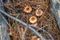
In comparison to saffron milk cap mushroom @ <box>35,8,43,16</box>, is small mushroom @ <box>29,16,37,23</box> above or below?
below

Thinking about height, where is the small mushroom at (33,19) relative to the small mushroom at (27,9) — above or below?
below

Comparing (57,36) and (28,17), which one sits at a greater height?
(28,17)

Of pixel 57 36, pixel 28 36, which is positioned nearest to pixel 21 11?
pixel 28 36

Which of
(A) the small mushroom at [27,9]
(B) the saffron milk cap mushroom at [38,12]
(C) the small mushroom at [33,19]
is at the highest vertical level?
(A) the small mushroom at [27,9]

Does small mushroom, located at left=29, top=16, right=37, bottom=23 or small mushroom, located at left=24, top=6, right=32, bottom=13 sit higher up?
small mushroom, located at left=24, top=6, right=32, bottom=13

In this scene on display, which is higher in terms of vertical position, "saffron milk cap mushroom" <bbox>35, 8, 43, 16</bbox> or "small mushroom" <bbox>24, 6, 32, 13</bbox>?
"small mushroom" <bbox>24, 6, 32, 13</bbox>

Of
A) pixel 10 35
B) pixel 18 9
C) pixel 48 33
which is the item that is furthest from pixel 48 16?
pixel 10 35

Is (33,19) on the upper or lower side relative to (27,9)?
lower

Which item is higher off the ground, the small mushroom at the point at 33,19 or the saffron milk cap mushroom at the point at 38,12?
the saffron milk cap mushroom at the point at 38,12

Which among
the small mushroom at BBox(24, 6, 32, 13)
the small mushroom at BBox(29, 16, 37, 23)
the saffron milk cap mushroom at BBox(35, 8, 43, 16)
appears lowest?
the small mushroom at BBox(29, 16, 37, 23)

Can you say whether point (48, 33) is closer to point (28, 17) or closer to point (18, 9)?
point (28, 17)
